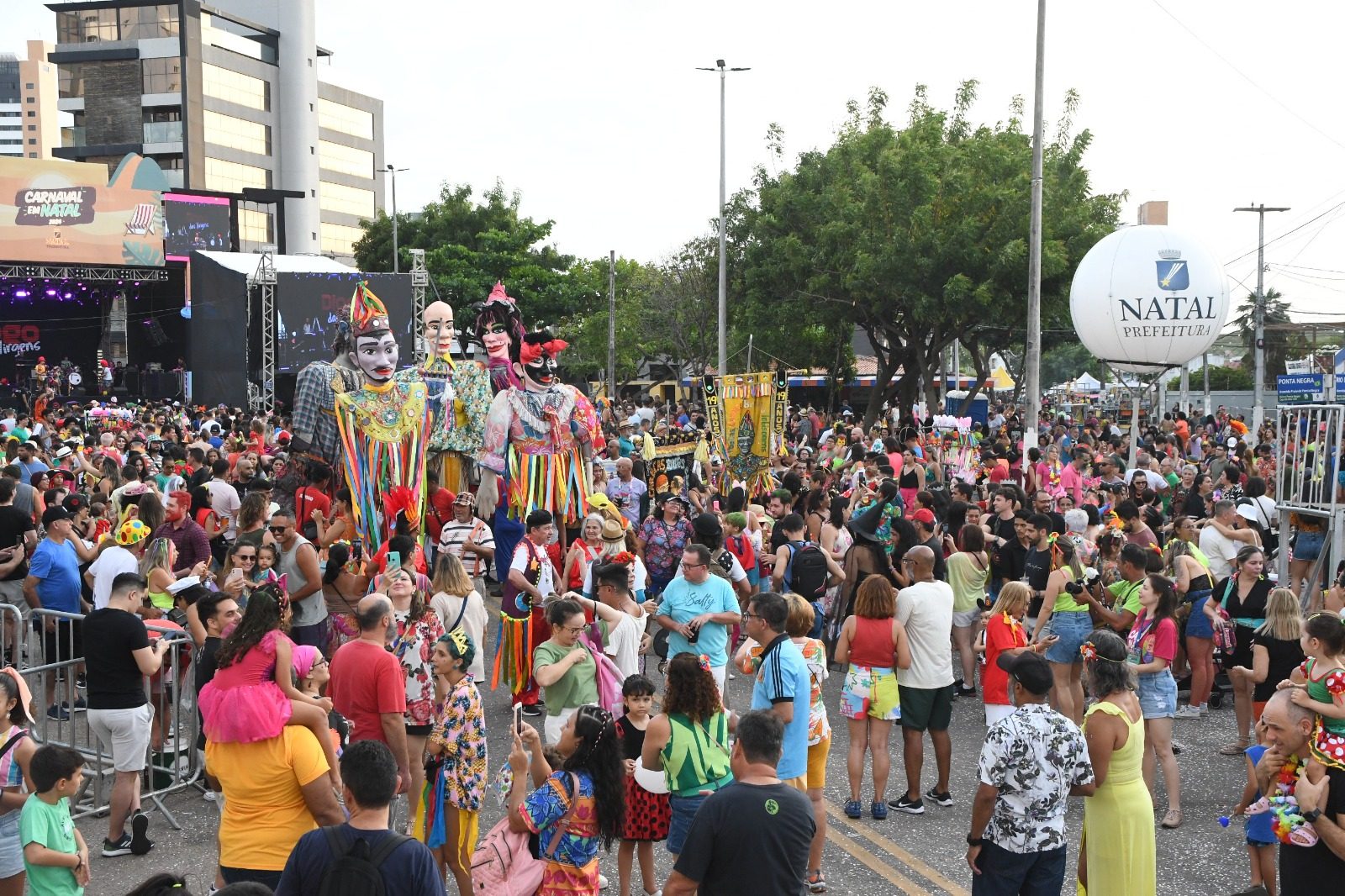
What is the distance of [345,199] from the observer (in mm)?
77062

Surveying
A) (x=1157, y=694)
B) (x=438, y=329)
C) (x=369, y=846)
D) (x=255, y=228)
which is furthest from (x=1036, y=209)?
(x=255, y=228)

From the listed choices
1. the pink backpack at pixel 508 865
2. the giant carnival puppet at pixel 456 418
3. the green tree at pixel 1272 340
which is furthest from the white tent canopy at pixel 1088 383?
the pink backpack at pixel 508 865

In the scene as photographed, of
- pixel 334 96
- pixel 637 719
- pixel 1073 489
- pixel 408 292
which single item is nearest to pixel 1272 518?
pixel 1073 489

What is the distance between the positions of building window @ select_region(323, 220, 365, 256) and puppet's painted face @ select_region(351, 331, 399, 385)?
215 feet

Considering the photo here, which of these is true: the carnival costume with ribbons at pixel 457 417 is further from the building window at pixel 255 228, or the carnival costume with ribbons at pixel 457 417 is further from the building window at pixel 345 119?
the building window at pixel 345 119

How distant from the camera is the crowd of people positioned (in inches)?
187

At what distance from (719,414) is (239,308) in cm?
2447

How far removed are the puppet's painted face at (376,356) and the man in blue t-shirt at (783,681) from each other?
21.9ft

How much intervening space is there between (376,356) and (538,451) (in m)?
1.79

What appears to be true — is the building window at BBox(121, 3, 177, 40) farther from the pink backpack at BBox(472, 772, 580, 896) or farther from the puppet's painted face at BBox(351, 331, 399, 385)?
the pink backpack at BBox(472, 772, 580, 896)

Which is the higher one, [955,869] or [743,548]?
[743,548]

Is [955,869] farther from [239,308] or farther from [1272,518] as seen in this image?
[239,308]

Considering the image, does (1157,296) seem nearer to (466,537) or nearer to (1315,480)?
(1315,480)

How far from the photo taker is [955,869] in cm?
636
